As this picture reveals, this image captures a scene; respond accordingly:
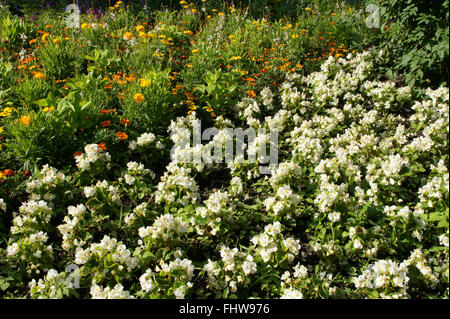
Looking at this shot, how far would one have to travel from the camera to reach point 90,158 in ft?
13.4

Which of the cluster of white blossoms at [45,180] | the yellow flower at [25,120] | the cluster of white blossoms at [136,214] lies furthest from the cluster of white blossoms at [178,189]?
the yellow flower at [25,120]

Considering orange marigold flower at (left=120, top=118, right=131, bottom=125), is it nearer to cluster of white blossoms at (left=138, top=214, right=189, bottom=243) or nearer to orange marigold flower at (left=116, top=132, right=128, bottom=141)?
orange marigold flower at (left=116, top=132, right=128, bottom=141)

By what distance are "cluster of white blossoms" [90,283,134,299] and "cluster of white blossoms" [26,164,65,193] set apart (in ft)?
4.56

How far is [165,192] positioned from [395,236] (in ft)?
6.93

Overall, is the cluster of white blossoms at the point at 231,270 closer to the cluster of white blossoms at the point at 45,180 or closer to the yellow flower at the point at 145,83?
the cluster of white blossoms at the point at 45,180

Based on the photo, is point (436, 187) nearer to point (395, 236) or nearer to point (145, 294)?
point (395, 236)

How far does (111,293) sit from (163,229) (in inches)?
25.9

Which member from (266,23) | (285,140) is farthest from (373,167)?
(266,23)

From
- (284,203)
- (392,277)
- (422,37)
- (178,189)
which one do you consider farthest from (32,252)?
(422,37)

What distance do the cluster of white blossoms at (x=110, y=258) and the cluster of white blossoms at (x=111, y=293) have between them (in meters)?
0.20

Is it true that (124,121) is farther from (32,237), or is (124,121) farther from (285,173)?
(285,173)

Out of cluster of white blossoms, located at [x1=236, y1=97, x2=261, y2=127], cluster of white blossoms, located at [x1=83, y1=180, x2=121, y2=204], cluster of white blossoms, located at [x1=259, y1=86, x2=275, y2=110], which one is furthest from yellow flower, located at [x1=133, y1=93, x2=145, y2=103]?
cluster of white blossoms, located at [x1=259, y1=86, x2=275, y2=110]

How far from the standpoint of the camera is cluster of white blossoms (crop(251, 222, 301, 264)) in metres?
3.23

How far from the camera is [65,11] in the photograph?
8.30m
